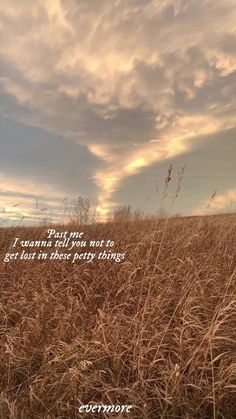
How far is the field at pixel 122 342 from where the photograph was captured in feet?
11.8

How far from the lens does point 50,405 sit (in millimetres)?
3824

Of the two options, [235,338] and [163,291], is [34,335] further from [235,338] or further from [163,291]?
[235,338]

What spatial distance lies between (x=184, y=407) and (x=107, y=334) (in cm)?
115

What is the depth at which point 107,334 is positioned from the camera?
14.5ft

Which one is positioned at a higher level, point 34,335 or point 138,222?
point 138,222

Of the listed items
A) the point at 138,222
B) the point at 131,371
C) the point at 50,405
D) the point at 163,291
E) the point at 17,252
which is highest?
the point at 138,222

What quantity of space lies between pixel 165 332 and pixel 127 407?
867 mm

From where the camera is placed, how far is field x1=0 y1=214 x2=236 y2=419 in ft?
11.8

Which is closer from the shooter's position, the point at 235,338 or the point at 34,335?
the point at 235,338

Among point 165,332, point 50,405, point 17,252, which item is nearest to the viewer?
point 50,405

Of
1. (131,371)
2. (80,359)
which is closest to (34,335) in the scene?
(80,359)

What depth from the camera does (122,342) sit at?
4254mm

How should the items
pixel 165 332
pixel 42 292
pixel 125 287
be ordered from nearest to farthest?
1. pixel 165 332
2. pixel 125 287
3. pixel 42 292

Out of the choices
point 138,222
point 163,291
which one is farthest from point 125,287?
point 138,222
